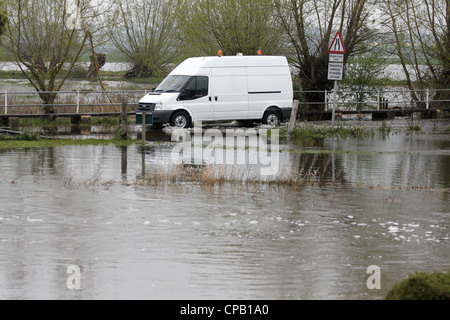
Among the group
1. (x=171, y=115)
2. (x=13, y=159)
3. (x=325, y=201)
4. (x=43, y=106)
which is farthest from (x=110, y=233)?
(x=43, y=106)

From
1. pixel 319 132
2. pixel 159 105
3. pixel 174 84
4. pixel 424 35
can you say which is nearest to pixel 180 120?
pixel 159 105

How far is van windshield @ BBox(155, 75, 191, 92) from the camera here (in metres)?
23.9

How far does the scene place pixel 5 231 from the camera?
9227mm

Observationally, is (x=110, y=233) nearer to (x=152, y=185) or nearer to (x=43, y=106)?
(x=152, y=185)

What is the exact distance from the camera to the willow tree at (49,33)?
26825 millimetres

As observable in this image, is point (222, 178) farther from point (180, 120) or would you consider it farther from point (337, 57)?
point (180, 120)

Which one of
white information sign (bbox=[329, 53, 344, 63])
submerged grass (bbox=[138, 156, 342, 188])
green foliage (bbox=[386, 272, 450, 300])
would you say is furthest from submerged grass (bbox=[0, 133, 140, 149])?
green foliage (bbox=[386, 272, 450, 300])

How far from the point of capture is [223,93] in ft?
80.2

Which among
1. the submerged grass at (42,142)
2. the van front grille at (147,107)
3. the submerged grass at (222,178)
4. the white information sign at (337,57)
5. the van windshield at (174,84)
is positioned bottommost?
the submerged grass at (222,178)

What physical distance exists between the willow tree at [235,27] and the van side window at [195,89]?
6136 mm

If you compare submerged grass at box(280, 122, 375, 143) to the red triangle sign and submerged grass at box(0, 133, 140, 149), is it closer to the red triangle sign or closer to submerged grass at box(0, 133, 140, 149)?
the red triangle sign

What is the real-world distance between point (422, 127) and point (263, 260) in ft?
63.5

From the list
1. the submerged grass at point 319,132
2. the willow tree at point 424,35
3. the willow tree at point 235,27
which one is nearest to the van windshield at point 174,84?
the submerged grass at point 319,132

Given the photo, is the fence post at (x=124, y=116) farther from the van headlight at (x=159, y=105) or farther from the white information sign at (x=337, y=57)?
the white information sign at (x=337, y=57)
